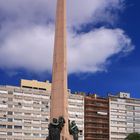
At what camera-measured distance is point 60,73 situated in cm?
3941

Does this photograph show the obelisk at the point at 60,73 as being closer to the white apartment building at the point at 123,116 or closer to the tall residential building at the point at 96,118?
the tall residential building at the point at 96,118

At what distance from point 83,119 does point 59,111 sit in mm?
79610

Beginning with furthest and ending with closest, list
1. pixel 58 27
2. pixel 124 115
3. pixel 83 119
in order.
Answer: pixel 124 115, pixel 83 119, pixel 58 27

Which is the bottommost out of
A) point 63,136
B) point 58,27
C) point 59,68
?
point 63,136

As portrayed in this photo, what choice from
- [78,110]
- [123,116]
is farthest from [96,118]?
[123,116]

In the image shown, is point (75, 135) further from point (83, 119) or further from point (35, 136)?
point (83, 119)

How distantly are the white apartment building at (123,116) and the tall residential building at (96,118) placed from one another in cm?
155

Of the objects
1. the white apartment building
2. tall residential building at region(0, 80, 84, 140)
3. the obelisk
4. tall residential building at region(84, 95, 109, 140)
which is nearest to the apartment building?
tall residential building at region(84, 95, 109, 140)

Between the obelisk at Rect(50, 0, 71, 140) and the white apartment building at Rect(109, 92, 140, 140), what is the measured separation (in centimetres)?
8489

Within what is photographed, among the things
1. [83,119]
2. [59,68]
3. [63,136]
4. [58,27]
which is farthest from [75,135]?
[83,119]

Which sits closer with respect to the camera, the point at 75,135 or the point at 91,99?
the point at 75,135

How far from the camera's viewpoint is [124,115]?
12638 centimetres

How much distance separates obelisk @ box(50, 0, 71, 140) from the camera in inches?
1506

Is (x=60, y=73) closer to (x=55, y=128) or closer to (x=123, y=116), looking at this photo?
(x=55, y=128)
